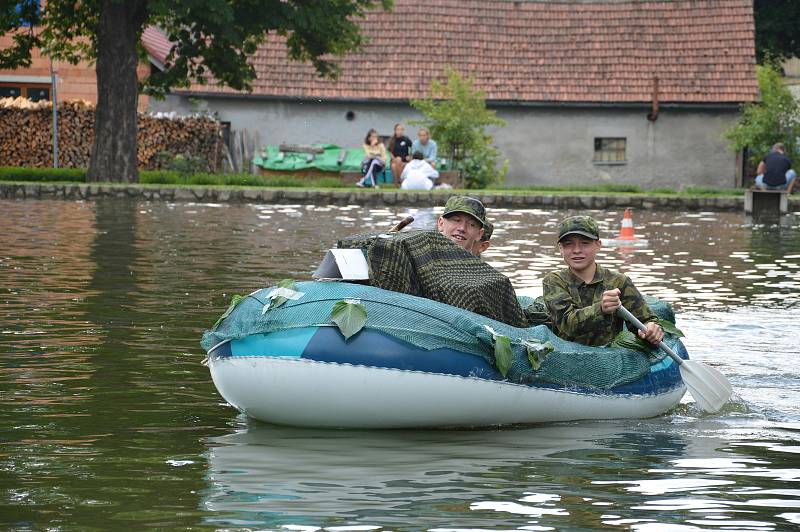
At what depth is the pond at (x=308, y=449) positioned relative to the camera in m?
6.75

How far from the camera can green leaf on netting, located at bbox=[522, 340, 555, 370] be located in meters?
8.74

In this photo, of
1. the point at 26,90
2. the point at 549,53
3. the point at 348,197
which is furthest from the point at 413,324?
the point at 26,90

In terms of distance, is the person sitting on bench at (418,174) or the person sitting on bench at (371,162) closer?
the person sitting on bench at (418,174)

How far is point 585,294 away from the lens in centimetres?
963

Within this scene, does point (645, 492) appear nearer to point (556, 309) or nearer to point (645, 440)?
point (645, 440)

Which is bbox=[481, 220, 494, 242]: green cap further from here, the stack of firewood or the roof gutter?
the roof gutter

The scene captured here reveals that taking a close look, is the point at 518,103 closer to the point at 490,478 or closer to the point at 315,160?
the point at 315,160

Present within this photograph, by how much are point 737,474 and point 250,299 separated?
287 centimetres

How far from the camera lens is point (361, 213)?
28.1 metres

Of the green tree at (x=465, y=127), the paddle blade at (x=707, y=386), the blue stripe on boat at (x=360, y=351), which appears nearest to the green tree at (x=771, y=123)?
the green tree at (x=465, y=127)

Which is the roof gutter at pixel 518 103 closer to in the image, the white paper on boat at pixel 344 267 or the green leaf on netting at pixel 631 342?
the green leaf on netting at pixel 631 342

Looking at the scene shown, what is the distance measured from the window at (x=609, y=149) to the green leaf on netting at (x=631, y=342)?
106 feet

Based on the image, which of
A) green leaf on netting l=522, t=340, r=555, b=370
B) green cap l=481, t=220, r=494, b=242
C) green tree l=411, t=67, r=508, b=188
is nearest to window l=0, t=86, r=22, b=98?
green tree l=411, t=67, r=508, b=188

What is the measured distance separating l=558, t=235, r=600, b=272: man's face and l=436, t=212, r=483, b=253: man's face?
53cm
